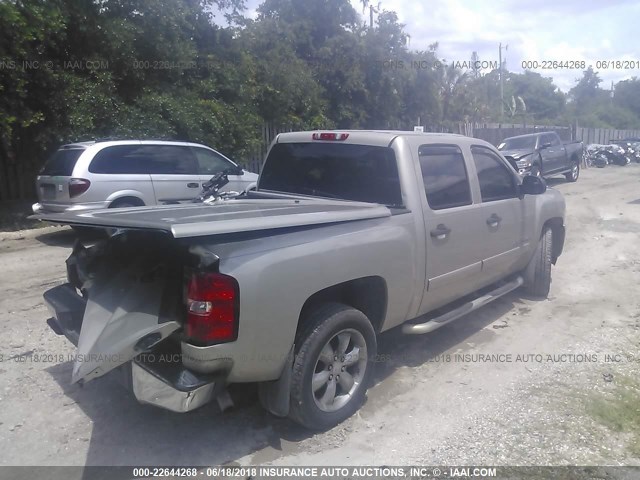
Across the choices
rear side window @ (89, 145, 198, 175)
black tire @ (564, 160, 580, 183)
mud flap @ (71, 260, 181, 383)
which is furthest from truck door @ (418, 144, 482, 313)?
black tire @ (564, 160, 580, 183)

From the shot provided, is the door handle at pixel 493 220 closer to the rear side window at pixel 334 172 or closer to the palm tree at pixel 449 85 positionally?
the rear side window at pixel 334 172

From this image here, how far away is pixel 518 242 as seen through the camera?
5.76 metres

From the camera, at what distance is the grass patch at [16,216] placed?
11.4 m

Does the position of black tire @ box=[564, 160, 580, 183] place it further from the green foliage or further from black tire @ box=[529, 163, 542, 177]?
the green foliage

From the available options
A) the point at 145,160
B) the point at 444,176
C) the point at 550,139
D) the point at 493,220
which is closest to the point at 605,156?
the point at 550,139

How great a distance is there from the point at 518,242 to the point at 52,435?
181 inches

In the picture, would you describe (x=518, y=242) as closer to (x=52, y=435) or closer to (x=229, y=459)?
(x=229, y=459)

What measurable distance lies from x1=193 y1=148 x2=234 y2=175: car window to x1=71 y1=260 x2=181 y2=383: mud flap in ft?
23.8

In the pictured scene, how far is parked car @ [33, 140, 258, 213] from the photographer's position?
8.90 meters

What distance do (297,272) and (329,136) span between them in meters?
1.88

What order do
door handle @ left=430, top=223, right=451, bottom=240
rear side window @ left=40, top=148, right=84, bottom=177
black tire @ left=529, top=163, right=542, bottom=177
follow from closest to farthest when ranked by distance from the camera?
1. door handle @ left=430, top=223, right=451, bottom=240
2. rear side window @ left=40, top=148, right=84, bottom=177
3. black tire @ left=529, top=163, right=542, bottom=177

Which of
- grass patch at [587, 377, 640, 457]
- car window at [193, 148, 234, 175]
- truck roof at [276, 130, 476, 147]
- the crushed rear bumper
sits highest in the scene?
truck roof at [276, 130, 476, 147]

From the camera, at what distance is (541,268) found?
6379 millimetres

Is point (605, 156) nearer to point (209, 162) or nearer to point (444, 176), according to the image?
point (209, 162)
